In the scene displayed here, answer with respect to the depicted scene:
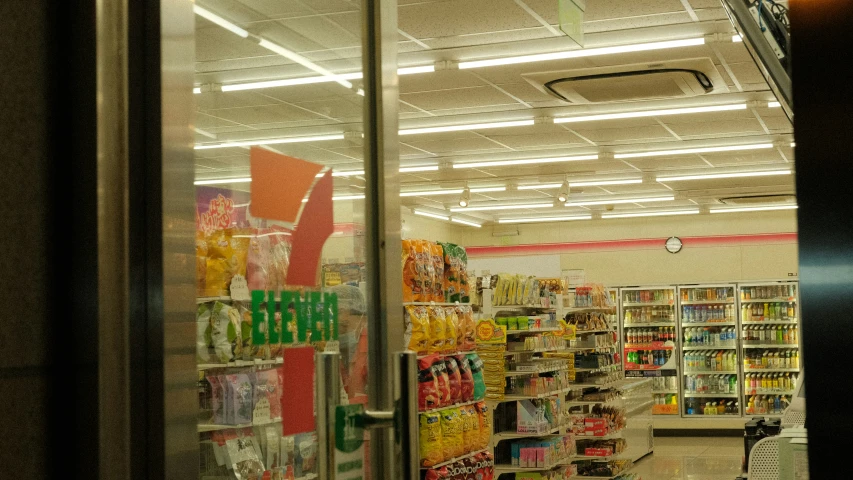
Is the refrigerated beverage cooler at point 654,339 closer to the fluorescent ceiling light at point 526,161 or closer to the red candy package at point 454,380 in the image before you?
the fluorescent ceiling light at point 526,161

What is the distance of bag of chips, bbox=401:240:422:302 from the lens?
5.42 metres

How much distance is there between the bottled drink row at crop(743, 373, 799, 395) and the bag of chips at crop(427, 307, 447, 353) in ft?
36.3

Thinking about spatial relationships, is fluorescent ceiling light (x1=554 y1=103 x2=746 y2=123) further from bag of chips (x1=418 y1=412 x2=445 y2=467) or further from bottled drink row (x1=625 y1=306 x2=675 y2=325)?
bottled drink row (x1=625 y1=306 x2=675 y2=325)

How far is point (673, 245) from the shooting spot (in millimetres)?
17172

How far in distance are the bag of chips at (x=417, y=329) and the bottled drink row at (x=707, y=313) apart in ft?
37.4

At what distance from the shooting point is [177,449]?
131 cm

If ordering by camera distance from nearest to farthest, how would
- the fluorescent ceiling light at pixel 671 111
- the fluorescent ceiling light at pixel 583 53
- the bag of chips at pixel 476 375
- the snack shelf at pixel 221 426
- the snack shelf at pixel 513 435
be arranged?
the snack shelf at pixel 221 426 → the bag of chips at pixel 476 375 → the fluorescent ceiling light at pixel 583 53 → the snack shelf at pixel 513 435 → the fluorescent ceiling light at pixel 671 111

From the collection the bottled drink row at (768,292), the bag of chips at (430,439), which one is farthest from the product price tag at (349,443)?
the bottled drink row at (768,292)

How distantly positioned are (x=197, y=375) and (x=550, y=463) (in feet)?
23.2

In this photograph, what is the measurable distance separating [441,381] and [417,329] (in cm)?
34

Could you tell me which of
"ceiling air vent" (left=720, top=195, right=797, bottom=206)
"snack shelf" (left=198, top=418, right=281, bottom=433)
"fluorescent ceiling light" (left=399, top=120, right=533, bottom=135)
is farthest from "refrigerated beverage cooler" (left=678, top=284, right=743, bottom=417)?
"snack shelf" (left=198, top=418, right=281, bottom=433)

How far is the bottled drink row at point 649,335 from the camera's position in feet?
51.9

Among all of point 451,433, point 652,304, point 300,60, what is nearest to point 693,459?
point 652,304

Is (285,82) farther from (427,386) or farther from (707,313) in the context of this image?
(707,313)
